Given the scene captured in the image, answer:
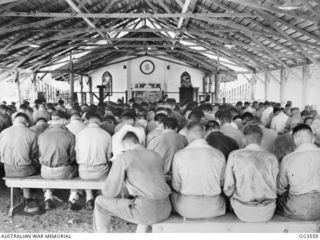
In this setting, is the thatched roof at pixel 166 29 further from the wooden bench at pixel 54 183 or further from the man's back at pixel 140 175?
the man's back at pixel 140 175

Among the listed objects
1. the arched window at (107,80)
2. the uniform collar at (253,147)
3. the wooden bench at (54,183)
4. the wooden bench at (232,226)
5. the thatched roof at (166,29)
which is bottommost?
the wooden bench at (232,226)

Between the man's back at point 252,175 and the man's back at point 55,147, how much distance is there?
242 cm

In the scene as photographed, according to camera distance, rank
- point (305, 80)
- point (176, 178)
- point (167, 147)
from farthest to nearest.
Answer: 1. point (305, 80)
2. point (167, 147)
3. point (176, 178)

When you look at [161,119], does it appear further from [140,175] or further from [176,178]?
[140,175]

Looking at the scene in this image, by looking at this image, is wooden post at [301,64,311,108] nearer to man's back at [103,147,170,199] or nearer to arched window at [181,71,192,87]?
arched window at [181,71,192,87]

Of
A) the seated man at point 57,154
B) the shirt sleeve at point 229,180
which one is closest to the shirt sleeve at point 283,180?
the shirt sleeve at point 229,180

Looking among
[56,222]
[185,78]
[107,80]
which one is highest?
[185,78]

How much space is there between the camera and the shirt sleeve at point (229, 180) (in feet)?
12.1

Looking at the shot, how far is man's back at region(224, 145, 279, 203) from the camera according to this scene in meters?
3.59

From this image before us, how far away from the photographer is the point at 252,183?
3598mm

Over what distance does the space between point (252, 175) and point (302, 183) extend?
20.4 inches

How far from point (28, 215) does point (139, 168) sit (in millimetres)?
2323

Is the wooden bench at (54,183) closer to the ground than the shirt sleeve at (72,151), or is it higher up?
closer to the ground

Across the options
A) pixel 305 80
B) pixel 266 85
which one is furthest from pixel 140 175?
pixel 266 85
